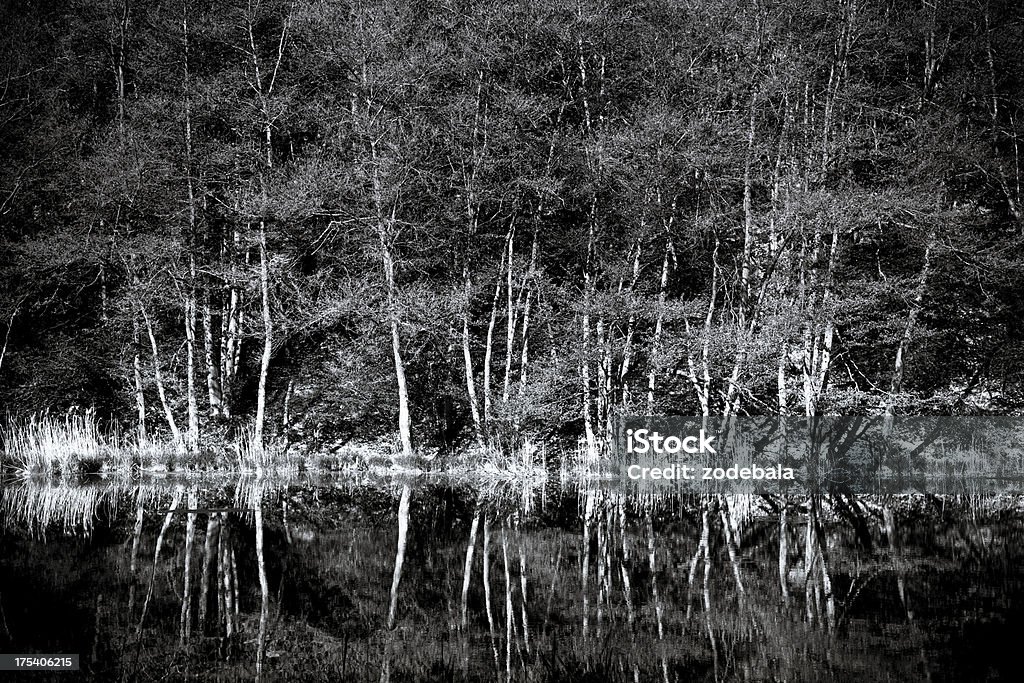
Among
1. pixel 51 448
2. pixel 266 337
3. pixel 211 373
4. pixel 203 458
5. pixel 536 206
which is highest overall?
pixel 536 206

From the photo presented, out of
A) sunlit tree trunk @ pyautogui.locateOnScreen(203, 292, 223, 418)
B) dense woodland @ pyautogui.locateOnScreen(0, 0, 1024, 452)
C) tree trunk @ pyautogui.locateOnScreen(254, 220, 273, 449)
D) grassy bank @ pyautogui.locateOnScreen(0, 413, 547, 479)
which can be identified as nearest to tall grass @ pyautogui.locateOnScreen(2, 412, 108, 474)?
grassy bank @ pyautogui.locateOnScreen(0, 413, 547, 479)

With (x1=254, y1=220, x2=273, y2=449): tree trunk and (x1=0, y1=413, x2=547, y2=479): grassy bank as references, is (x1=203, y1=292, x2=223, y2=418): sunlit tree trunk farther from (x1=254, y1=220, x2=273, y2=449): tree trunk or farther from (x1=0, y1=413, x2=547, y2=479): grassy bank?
(x1=254, y1=220, x2=273, y2=449): tree trunk

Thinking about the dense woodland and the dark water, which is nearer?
the dark water

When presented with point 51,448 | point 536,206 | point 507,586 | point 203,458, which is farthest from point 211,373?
point 507,586

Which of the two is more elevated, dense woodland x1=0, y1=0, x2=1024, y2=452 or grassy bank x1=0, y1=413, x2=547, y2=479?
dense woodland x1=0, y1=0, x2=1024, y2=452

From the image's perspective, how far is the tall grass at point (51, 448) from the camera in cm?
1653

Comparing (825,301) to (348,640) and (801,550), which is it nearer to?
(801,550)

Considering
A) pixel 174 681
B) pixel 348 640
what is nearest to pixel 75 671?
pixel 174 681

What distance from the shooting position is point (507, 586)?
9.88 m

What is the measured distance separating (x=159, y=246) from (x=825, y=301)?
38.6 ft

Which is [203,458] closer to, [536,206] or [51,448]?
[51,448]

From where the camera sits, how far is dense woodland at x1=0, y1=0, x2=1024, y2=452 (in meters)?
17.0

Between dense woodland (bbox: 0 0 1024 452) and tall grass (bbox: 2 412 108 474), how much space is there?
1184 mm

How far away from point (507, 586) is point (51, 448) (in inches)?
408
